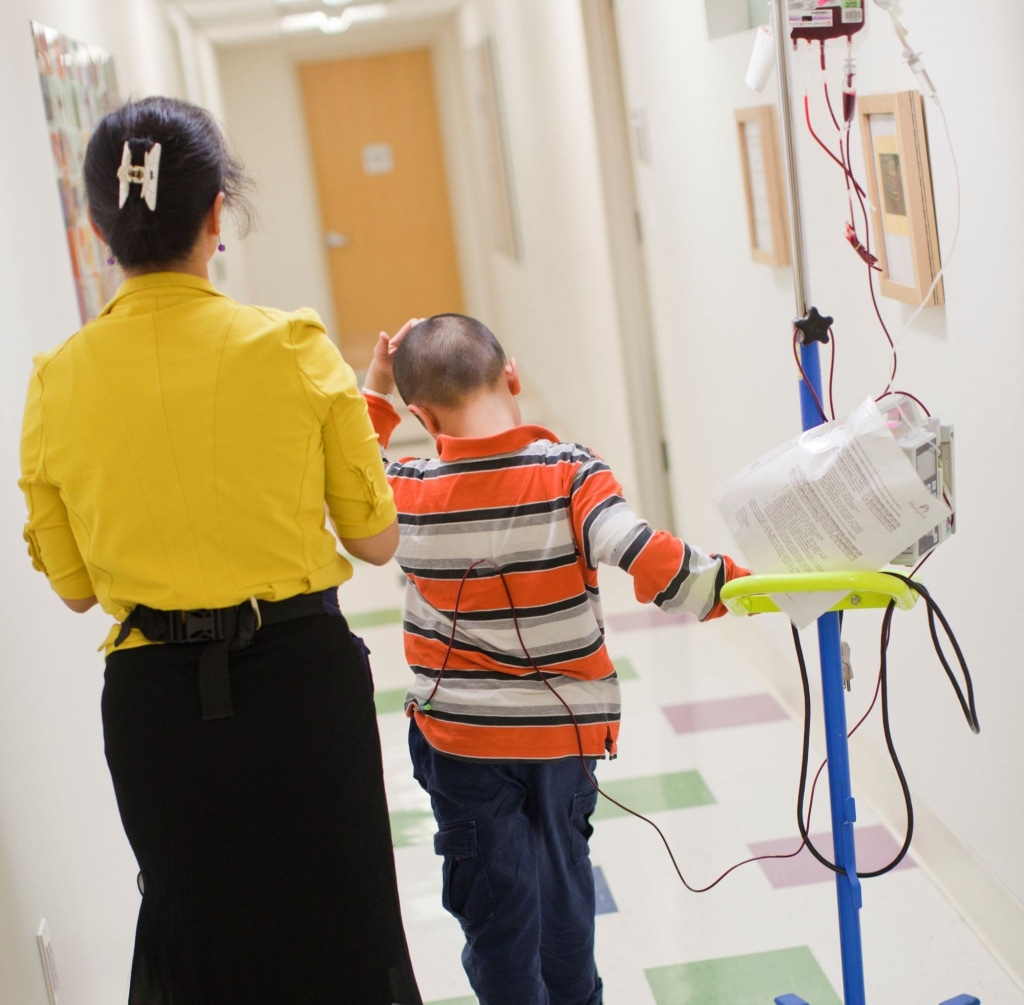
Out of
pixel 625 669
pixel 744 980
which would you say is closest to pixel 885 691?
pixel 744 980

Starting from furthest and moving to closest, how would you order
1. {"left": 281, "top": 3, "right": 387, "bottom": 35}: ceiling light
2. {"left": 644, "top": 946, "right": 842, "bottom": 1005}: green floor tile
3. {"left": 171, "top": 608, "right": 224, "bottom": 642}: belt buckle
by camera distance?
{"left": 281, "top": 3, "right": 387, "bottom": 35}: ceiling light → {"left": 644, "top": 946, "right": 842, "bottom": 1005}: green floor tile → {"left": 171, "top": 608, "right": 224, "bottom": 642}: belt buckle

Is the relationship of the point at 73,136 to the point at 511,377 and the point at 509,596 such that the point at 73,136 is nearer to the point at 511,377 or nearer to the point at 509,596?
the point at 511,377

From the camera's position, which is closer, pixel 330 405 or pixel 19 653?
pixel 330 405

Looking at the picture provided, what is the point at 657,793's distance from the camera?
286cm

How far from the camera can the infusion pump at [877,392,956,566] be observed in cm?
127

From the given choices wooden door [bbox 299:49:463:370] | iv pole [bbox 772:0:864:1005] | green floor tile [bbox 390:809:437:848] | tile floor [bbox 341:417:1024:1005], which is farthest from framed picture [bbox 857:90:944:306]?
wooden door [bbox 299:49:463:370]

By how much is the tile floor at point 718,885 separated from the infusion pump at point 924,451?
2.93ft

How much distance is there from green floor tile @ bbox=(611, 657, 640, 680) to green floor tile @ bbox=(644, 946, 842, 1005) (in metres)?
1.41

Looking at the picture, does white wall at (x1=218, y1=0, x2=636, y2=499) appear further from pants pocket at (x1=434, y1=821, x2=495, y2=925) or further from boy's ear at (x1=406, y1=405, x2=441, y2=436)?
pants pocket at (x1=434, y1=821, x2=495, y2=925)

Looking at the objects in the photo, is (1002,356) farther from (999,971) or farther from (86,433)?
(86,433)

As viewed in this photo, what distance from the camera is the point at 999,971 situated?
A: 2029 millimetres

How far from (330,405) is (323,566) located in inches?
7.3

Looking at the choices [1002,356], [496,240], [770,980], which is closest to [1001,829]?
[770,980]

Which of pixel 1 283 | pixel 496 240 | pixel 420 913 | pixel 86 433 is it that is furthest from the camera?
pixel 496 240
